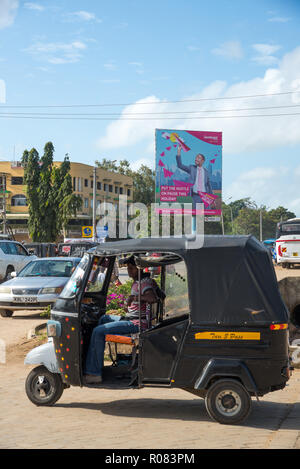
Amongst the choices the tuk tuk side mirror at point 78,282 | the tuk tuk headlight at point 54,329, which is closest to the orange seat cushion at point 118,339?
the tuk tuk headlight at point 54,329

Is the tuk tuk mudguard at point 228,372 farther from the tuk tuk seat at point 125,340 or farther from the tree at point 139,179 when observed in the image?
the tree at point 139,179

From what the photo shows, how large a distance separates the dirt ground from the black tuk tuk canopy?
1.08 meters

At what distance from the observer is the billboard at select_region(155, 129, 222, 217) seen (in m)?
38.2

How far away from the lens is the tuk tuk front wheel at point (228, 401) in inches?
268

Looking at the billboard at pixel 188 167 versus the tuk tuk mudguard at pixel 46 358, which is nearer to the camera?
the tuk tuk mudguard at pixel 46 358

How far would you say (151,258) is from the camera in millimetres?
7262

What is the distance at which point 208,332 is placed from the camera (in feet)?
22.4

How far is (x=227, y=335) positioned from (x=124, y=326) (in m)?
1.23

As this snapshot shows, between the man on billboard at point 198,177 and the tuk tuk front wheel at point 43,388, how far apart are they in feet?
103

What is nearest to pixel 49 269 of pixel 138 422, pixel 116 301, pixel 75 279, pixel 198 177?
pixel 116 301

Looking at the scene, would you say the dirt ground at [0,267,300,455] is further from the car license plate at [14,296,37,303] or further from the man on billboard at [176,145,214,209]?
the man on billboard at [176,145,214,209]

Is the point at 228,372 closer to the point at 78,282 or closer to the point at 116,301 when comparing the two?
the point at 78,282
